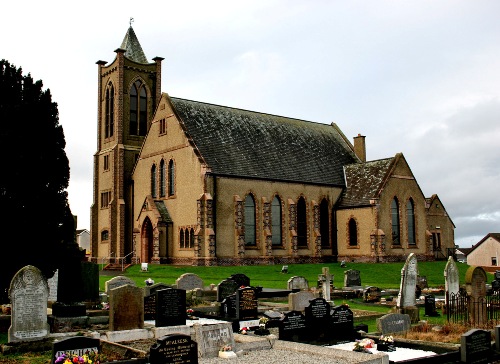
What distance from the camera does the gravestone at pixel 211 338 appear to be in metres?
13.4

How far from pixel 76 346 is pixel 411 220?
43739 mm

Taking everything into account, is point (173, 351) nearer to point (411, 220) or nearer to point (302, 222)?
point (302, 222)

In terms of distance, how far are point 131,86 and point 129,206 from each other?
10.8 m

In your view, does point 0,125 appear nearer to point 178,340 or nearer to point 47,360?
point 47,360

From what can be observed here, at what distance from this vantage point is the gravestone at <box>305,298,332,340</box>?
15648 mm

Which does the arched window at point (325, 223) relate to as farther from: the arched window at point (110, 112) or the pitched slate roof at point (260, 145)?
the arched window at point (110, 112)

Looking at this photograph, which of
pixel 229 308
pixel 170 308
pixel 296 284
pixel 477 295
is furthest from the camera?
pixel 296 284

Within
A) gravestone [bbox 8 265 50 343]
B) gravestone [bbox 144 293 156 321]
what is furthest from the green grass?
gravestone [bbox 8 265 50 343]

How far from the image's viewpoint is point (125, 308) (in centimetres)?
1645

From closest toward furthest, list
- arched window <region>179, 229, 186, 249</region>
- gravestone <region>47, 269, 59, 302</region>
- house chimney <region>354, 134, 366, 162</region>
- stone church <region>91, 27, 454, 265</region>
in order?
gravestone <region>47, 269, 59, 302</region> → stone church <region>91, 27, 454, 265</region> → arched window <region>179, 229, 186, 249</region> → house chimney <region>354, 134, 366, 162</region>

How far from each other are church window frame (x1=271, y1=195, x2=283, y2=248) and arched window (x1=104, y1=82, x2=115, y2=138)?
54.0 ft

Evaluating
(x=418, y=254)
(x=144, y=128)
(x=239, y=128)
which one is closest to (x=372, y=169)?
(x=418, y=254)

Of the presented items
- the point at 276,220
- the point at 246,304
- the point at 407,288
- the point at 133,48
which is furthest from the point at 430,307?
the point at 133,48

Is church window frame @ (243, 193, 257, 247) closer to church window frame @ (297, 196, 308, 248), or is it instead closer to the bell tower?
church window frame @ (297, 196, 308, 248)
